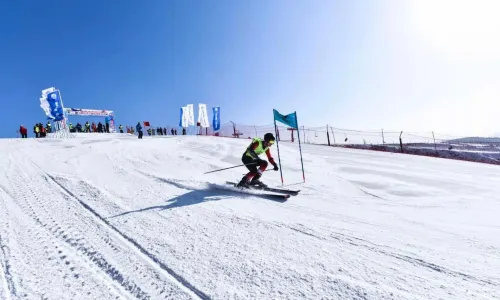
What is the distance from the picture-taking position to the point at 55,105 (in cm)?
2438

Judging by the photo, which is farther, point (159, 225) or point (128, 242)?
point (159, 225)

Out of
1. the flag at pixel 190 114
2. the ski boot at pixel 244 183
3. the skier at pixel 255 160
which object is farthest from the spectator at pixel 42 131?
the ski boot at pixel 244 183

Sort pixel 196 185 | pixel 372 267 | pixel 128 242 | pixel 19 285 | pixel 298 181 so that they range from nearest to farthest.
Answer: pixel 19 285, pixel 372 267, pixel 128 242, pixel 196 185, pixel 298 181

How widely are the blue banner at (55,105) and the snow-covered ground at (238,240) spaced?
19.0 meters

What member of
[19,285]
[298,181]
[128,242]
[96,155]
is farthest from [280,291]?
[96,155]

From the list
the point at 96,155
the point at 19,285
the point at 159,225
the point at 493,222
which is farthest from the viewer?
A: the point at 96,155

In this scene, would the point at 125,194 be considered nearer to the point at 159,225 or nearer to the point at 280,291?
the point at 159,225

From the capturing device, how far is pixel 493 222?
5137mm

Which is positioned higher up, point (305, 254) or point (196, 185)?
point (196, 185)

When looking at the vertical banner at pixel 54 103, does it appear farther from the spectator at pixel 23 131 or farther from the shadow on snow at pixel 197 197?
the shadow on snow at pixel 197 197

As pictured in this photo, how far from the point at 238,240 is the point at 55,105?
87.6ft

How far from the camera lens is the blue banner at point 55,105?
24.2 metres

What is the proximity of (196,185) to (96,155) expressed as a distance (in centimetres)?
669

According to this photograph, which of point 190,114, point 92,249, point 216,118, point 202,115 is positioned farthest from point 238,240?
point 190,114
